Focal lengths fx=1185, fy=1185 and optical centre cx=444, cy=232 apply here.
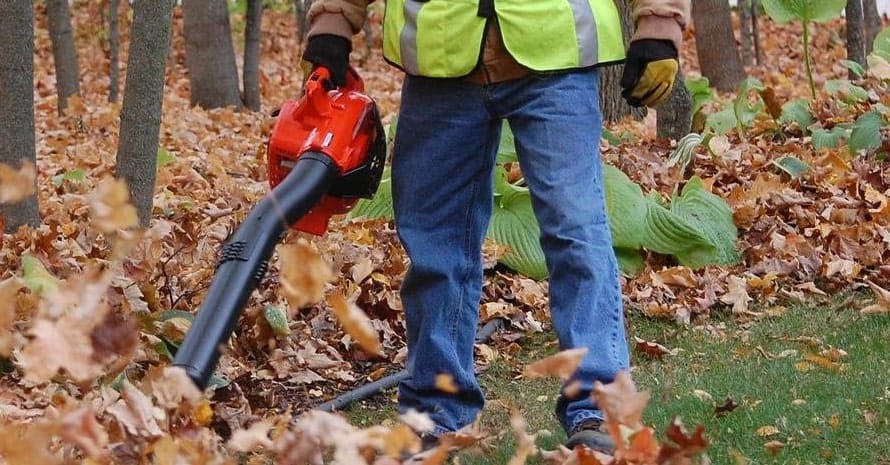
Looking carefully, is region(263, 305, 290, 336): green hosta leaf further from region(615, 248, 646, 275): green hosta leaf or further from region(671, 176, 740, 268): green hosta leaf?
region(671, 176, 740, 268): green hosta leaf

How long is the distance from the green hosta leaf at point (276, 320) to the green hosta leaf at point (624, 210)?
4.84 feet

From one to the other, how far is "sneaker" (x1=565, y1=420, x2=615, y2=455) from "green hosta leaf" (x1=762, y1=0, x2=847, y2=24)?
4.41m

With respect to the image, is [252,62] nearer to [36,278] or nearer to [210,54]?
[210,54]

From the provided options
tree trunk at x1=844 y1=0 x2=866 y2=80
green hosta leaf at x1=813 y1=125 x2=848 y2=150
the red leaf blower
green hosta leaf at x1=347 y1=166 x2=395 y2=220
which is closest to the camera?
the red leaf blower

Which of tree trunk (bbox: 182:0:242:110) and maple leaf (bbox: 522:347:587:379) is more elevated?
maple leaf (bbox: 522:347:587:379)

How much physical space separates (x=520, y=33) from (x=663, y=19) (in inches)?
13.8

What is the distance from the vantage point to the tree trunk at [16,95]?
4.57 m

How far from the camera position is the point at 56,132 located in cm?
995

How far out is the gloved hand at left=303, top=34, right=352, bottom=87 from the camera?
9.73 ft

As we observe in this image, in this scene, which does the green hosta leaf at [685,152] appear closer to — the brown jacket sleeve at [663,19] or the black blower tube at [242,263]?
the brown jacket sleeve at [663,19]

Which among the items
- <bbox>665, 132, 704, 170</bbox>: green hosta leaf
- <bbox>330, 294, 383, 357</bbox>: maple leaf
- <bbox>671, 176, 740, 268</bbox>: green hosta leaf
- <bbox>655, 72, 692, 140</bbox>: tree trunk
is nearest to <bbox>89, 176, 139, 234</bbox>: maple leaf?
<bbox>330, 294, 383, 357</bbox>: maple leaf

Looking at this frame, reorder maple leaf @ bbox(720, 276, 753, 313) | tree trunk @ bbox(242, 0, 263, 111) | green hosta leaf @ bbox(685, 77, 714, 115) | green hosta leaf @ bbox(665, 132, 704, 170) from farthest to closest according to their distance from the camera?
tree trunk @ bbox(242, 0, 263, 111) → green hosta leaf @ bbox(685, 77, 714, 115) → green hosta leaf @ bbox(665, 132, 704, 170) → maple leaf @ bbox(720, 276, 753, 313)

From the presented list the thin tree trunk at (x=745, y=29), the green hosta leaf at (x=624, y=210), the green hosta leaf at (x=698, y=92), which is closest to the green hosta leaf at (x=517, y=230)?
the green hosta leaf at (x=624, y=210)

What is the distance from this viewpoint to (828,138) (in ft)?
20.7
